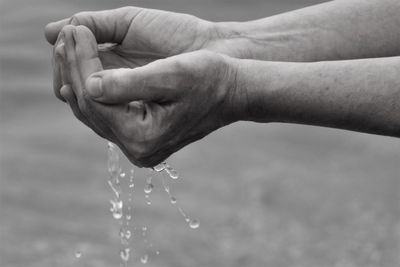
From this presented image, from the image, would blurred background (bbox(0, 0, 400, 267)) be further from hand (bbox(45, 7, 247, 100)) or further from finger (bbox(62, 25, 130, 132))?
finger (bbox(62, 25, 130, 132))

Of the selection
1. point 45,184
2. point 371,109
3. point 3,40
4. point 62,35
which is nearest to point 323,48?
point 371,109

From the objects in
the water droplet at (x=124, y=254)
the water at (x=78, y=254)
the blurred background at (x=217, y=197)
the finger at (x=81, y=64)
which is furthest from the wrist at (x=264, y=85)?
the water at (x=78, y=254)

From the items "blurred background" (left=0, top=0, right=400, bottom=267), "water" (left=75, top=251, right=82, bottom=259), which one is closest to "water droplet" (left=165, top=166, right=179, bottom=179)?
"blurred background" (left=0, top=0, right=400, bottom=267)

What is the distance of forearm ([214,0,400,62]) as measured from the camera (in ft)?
9.48

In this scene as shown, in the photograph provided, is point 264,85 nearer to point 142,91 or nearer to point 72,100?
point 142,91

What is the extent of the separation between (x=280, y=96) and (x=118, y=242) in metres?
2.72

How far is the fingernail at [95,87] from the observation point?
2469 mm

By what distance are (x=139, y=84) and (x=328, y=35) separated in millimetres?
706

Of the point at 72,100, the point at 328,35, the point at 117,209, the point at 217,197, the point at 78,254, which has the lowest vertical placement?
the point at 78,254

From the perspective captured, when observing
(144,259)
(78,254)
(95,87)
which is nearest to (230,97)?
(95,87)

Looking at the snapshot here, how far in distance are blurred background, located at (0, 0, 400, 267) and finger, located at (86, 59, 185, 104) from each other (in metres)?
2.54

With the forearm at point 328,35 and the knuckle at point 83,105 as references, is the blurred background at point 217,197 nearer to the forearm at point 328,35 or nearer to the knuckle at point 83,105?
the forearm at point 328,35

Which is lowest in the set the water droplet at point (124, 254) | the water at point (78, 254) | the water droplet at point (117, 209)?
the water at point (78, 254)

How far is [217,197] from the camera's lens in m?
5.40
